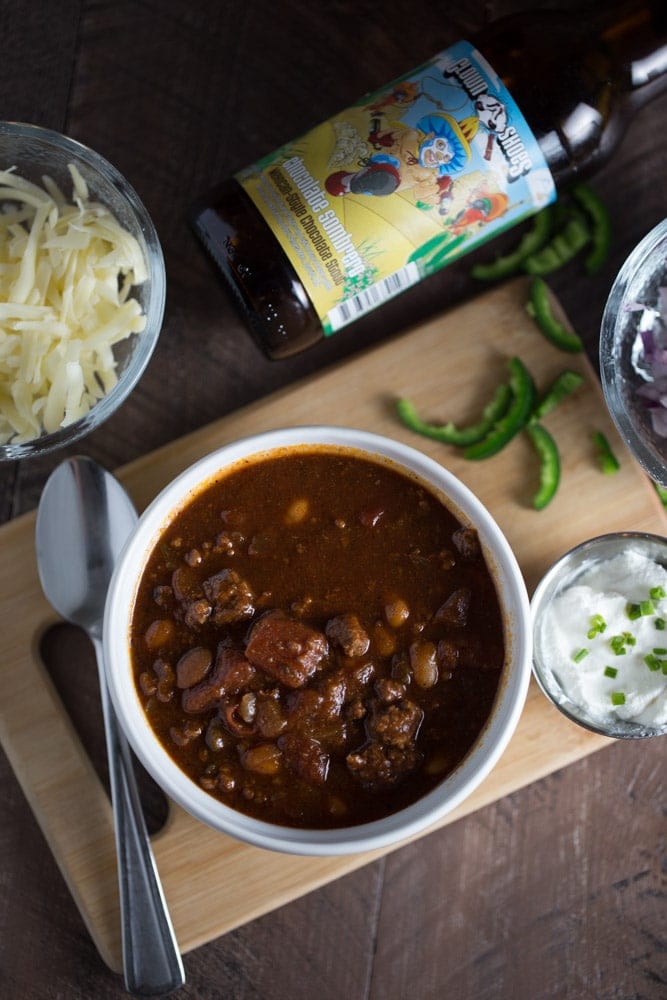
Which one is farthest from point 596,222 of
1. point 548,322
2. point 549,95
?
point 549,95

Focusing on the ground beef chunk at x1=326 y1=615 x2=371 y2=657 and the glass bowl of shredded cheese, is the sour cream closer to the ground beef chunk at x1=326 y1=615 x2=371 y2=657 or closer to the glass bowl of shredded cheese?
the ground beef chunk at x1=326 y1=615 x2=371 y2=657

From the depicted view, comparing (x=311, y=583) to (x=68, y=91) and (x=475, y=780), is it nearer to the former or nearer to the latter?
(x=475, y=780)

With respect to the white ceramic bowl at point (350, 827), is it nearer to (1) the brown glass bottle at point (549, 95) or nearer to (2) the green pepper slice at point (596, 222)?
(1) the brown glass bottle at point (549, 95)

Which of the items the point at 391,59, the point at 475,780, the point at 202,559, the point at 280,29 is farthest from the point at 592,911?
the point at 280,29

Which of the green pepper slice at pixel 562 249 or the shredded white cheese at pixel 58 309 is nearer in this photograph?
the shredded white cheese at pixel 58 309

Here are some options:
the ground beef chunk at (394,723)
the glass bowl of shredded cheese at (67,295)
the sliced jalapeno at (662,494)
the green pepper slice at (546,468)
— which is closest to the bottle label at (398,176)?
the glass bowl of shredded cheese at (67,295)

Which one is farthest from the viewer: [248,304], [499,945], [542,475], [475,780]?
[499,945]
